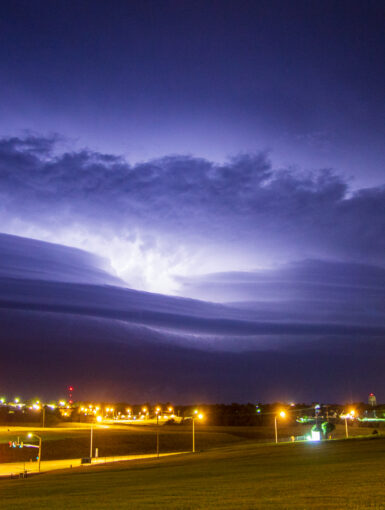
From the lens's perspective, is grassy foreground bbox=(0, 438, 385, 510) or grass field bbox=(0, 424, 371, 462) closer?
grassy foreground bbox=(0, 438, 385, 510)

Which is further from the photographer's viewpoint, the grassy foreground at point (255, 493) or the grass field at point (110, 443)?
the grass field at point (110, 443)

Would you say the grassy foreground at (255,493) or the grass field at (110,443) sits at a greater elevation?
the grassy foreground at (255,493)

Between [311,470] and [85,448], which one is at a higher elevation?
[311,470]

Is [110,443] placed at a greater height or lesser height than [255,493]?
lesser

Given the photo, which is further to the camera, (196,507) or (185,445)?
(185,445)

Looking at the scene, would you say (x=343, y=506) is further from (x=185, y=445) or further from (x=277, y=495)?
(x=185, y=445)

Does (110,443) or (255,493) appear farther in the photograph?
(110,443)

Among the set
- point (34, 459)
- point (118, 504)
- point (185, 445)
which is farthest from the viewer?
point (185, 445)

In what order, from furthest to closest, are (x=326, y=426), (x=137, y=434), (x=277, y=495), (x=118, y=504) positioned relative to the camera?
(x=137, y=434)
(x=326, y=426)
(x=118, y=504)
(x=277, y=495)

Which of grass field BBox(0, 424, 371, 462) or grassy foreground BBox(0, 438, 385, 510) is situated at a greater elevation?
grassy foreground BBox(0, 438, 385, 510)

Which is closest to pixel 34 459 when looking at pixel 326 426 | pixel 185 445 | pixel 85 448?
pixel 85 448
